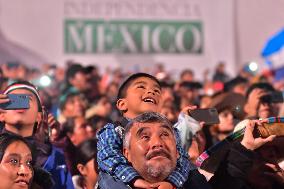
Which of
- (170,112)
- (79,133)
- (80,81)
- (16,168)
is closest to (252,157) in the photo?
(16,168)

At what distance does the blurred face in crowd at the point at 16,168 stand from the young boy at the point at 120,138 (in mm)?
414

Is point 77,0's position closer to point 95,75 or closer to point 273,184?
point 95,75

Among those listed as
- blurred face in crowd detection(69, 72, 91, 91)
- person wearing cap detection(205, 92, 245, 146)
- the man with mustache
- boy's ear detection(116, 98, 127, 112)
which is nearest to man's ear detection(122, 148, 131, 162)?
the man with mustache

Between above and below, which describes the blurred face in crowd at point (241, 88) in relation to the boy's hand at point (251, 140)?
below

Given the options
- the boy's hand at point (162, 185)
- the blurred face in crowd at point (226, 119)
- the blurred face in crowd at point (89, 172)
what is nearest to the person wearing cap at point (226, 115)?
the blurred face in crowd at point (226, 119)

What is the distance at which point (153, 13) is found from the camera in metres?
16.5

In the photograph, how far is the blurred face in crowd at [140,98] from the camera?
516 cm

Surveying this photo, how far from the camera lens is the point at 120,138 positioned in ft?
15.4

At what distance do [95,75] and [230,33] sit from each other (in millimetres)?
6718

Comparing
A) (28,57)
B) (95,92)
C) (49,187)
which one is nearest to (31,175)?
(49,187)

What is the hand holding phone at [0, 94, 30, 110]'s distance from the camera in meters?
5.22

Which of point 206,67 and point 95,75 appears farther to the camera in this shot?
point 206,67

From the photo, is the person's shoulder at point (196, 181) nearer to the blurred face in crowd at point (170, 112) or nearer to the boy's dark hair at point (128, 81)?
the boy's dark hair at point (128, 81)

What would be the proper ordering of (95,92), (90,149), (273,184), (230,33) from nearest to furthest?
(273,184) < (90,149) < (95,92) < (230,33)
